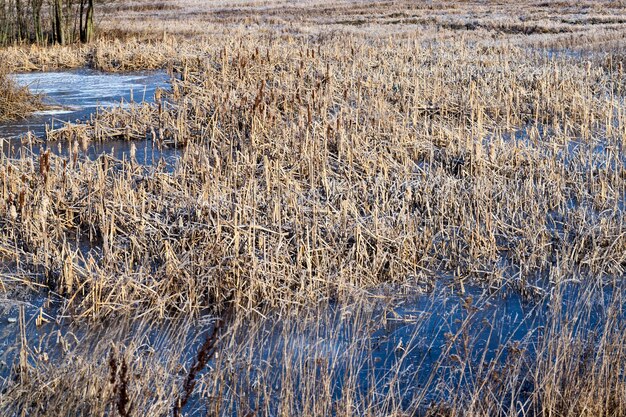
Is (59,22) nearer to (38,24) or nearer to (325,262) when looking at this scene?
(38,24)

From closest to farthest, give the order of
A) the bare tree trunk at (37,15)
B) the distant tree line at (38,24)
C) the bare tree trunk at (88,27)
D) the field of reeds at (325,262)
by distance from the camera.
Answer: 1. the field of reeds at (325,262)
2. the distant tree line at (38,24)
3. the bare tree trunk at (37,15)
4. the bare tree trunk at (88,27)

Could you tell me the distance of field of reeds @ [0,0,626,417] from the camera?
345 cm

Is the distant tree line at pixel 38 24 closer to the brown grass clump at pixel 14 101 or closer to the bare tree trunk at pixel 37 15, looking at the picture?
the bare tree trunk at pixel 37 15

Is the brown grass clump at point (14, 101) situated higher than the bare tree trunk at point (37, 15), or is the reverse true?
the bare tree trunk at point (37, 15)

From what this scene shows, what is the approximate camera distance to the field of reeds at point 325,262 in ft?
11.3

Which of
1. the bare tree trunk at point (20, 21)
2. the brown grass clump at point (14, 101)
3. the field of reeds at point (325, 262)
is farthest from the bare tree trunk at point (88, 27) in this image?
the field of reeds at point (325, 262)

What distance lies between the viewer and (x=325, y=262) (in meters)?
5.23

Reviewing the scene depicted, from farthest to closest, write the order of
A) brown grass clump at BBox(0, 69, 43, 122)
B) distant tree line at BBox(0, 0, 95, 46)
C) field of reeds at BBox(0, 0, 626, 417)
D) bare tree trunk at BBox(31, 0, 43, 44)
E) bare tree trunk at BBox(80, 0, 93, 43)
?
1. bare tree trunk at BBox(80, 0, 93, 43)
2. bare tree trunk at BBox(31, 0, 43, 44)
3. distant tree line at BBox(0, 0, 95, 46)
4. brown grass clump at BBox(0, 69, 43, 122)
5. field of reeds at BBox(0, 0, 626, 417)

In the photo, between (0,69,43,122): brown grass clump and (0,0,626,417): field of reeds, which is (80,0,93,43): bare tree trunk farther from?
(0,0,626,417): field of reeds

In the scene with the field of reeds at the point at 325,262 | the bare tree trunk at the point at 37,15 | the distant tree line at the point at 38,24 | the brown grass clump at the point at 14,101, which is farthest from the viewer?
the bare tree trunk at the point at 37,15

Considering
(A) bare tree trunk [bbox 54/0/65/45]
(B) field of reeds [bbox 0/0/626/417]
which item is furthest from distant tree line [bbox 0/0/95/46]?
(B) field of reeds [bbox 0/0/626/417]

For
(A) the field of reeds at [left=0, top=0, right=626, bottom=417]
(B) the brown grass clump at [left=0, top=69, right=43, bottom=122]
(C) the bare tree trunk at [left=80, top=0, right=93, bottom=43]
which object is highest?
(C) the bare tree trunk at [left=80, top=0, right=93, bottom=43]

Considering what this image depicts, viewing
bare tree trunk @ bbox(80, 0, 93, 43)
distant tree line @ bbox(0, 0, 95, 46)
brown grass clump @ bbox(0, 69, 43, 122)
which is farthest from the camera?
bare tree trunk @ bbox(80, 0, 93, 43)

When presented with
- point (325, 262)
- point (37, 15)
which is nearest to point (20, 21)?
point (37, 15)
